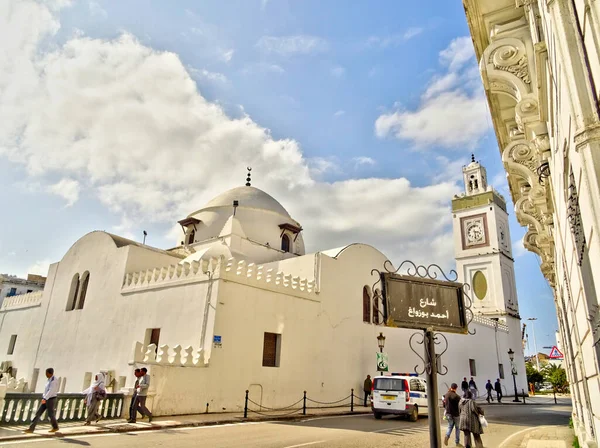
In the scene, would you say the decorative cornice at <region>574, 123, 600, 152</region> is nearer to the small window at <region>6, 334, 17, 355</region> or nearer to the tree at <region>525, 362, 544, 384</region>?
the small window at <region>6, 334, 17, 355</region>

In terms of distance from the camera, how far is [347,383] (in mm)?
19250

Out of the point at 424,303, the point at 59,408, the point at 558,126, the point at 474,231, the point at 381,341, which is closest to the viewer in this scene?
the point at 558,126

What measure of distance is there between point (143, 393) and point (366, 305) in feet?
42.2

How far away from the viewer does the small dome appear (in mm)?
27136

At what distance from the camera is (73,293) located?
21.4 m

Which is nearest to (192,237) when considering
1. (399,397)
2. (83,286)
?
(83,286)

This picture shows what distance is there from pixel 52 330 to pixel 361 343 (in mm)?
15297

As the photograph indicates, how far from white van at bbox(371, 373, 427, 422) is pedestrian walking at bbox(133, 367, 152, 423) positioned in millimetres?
7387

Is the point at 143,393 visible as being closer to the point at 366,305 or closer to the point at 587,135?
the point at 587,135

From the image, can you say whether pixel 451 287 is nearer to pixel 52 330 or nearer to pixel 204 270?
pixel 204 270

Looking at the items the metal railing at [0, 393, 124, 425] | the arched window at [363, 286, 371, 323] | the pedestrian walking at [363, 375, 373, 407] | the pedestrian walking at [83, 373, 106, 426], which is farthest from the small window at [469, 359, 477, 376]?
→ the pedestrian walking at [83, 373, 106, 426]

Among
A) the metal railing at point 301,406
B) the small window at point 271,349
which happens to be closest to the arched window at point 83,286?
the small window at point 271,349

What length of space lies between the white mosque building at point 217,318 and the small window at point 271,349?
40 mm

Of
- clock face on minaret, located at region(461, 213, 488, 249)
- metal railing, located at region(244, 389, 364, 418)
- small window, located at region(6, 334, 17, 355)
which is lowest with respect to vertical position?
metal railing, located at region(244, 389, 364, 418)
